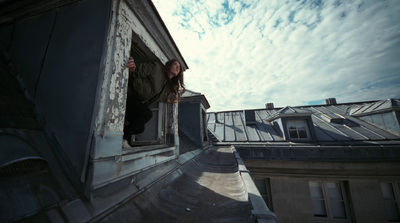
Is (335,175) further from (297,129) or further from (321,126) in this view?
(321,126)

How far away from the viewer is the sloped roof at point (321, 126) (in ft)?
25.9

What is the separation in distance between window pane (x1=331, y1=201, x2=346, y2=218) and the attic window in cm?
335

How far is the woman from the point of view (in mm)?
2087

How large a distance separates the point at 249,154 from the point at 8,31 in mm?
7749

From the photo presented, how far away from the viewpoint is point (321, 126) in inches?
354

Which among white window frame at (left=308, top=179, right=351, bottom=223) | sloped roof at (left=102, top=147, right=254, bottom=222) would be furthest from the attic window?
sloped roof at (left=102, top=147, right=254, bottom=222)

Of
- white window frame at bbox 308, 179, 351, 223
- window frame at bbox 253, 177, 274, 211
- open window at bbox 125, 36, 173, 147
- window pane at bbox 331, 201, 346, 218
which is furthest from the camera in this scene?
window frame at bbox 253, 177, 274, 211

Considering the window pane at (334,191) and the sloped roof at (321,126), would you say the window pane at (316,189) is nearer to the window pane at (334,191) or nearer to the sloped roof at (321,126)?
the window pane at (334,191)

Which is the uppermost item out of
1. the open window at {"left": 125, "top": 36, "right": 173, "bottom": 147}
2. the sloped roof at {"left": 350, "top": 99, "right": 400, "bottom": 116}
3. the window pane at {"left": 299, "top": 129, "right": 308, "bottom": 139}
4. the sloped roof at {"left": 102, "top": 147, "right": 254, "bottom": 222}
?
the sloped roof at {"left": 350, "top": 99, "right": 400, "bottom": 116}

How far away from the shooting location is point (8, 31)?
2041mm

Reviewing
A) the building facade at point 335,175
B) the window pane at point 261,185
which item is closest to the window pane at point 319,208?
the building facade at point 335,175

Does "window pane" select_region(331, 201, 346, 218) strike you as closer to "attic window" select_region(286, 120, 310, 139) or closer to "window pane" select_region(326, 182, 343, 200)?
"window pane" select_region(326, 182, 343, 200)

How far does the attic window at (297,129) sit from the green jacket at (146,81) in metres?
9.16

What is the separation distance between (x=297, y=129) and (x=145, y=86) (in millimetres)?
9669
